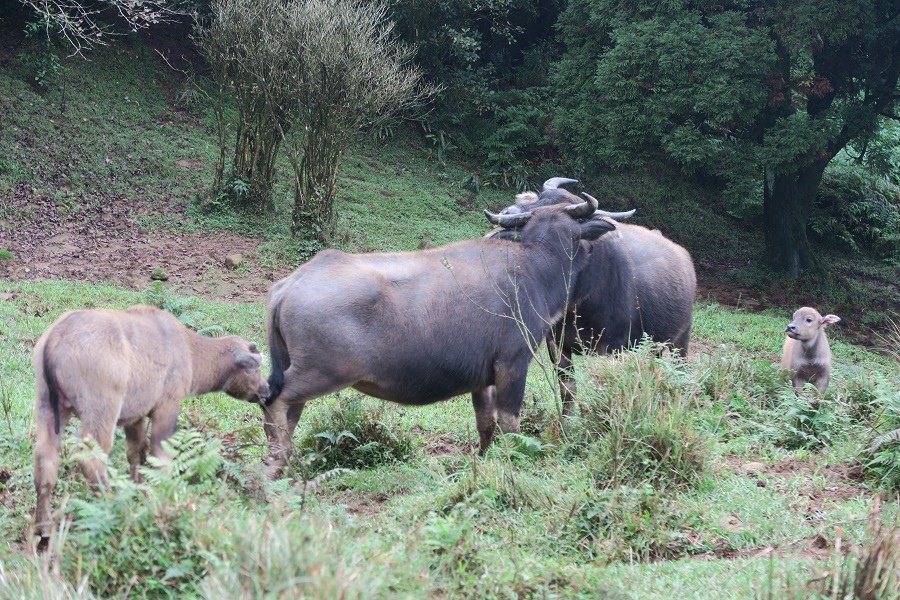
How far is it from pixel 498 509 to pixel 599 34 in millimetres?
17676

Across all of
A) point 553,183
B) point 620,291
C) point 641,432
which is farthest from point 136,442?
point 553,183

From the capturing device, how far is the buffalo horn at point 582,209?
838 centimetres

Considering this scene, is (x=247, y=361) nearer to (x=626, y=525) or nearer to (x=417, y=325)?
(x=417, y=325)

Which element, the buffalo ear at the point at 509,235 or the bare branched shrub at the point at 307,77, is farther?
the bare branched shrub at the point at 307,77

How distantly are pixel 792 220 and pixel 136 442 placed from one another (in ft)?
58.9

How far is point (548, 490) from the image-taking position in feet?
19.8

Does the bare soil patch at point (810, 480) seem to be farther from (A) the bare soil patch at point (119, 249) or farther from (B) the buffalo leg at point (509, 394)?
(A) the bare soil patch at point (119, 249)

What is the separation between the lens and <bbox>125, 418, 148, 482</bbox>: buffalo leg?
610 cm

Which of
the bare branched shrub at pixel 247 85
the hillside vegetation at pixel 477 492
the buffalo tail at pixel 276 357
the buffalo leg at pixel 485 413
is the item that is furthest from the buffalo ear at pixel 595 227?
the bare branched shrub at pixel 247 85

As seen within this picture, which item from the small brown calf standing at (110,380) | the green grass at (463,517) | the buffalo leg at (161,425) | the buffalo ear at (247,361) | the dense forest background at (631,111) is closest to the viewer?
the green grass at (463,517)

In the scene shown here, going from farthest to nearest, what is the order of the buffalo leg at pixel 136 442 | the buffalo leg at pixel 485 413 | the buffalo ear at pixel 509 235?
the buffalo ear at pixel 509 235
the buffalo leg at pixel 485 413
the buffalo leg at pixel 136 442

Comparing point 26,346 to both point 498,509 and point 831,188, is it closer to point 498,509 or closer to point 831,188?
point 498,509

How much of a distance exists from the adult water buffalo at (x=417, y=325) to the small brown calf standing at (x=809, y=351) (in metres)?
3.74

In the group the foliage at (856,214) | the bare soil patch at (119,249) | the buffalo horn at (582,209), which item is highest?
the buffalo horn at (582,209)
